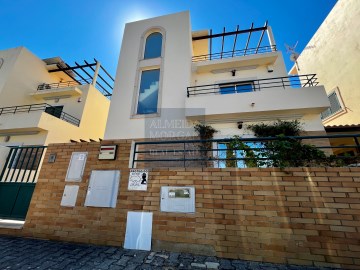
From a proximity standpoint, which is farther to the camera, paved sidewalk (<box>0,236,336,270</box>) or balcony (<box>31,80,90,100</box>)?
balcony (<box>31,80,90,100</box>)

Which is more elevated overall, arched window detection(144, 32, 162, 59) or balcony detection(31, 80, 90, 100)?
arched window detection(144, 32, 162, 59)

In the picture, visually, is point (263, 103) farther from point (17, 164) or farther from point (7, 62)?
point (7, 62)

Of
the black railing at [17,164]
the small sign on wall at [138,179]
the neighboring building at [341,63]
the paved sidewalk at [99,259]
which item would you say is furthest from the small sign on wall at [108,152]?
the neighboring building at [341,63]

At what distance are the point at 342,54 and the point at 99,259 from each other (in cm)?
1420

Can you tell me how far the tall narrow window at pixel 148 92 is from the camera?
776 centimetres

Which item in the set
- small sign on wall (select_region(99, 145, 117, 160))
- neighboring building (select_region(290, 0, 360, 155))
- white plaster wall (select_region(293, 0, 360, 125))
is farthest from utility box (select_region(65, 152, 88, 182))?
white plaster wall (select_region(293, 0, 360, 125))

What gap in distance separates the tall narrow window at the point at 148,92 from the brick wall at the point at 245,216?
14.9 ft

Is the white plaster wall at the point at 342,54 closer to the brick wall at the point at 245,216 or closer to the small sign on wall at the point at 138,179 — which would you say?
the brick wall at the point at 245,216

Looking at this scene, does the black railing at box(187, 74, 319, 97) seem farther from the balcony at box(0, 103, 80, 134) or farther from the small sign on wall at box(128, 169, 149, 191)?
the balcony at box(0, 103, 80, 134)

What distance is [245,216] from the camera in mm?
2773

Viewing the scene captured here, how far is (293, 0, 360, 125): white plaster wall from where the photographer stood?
28.0ft

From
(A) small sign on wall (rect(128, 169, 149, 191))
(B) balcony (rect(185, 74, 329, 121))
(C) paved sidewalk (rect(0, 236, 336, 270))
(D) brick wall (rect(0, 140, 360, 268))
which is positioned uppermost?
(B) balcony (rect(185, 74, 329, 121))

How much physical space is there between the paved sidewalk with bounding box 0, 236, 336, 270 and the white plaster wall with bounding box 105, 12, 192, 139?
4.75 m

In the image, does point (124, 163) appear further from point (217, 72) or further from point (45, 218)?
point (217, 72)
